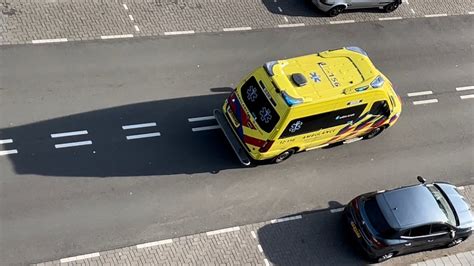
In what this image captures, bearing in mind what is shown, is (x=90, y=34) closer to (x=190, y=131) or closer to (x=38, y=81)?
(x=38, y=81)

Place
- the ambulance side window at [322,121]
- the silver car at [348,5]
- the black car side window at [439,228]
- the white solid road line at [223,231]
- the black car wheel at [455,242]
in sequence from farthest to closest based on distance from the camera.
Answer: the silver car at [348,5] < the black car wheel at [455,242] < the ambulance side window at [322,121] < the white solid road line at [223,231] < the black car side window at [439,228]

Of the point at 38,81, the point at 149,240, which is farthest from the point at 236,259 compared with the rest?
the point at 38,81

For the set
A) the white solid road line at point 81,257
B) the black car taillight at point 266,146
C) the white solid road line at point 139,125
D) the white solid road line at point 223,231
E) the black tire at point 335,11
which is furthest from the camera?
the black tire at point 335,11

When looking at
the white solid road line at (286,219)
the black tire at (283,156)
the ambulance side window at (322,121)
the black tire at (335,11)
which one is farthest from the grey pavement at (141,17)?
the white solid road line at (286,219)

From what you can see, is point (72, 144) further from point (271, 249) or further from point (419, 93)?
point (419, 93)

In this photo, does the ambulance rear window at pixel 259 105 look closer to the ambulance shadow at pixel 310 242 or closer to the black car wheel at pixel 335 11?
the ambulance shadow at pixel 310 242

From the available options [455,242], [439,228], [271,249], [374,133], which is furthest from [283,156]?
[455,242]
